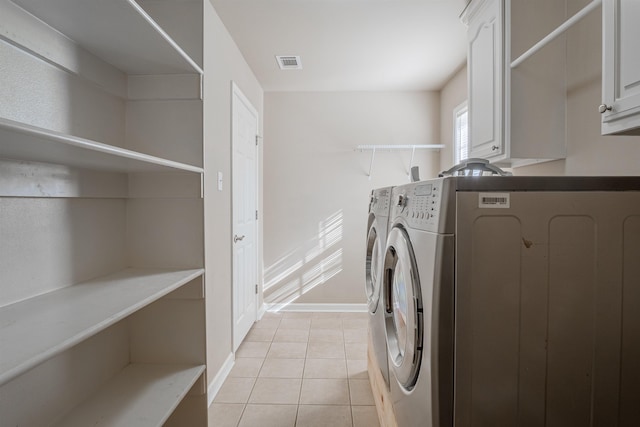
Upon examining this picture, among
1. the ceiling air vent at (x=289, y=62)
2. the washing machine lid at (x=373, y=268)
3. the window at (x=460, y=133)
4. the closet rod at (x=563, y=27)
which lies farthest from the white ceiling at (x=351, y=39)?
the washing machine lid at (x=373, y=268)

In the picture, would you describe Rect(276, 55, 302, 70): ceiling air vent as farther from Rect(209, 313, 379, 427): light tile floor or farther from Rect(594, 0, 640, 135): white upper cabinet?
Rect(209, 313, 379, 427): light tile floor

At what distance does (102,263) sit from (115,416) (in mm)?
601

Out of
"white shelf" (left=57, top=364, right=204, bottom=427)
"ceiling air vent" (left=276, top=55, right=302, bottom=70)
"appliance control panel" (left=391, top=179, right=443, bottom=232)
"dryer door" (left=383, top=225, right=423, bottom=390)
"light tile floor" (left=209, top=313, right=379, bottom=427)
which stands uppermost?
"ceiling air vent" (left=276, top=55, right=302, bottom=70)

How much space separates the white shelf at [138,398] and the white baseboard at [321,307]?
220 centimetres

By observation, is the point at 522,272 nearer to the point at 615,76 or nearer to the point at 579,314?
the point at 579,314

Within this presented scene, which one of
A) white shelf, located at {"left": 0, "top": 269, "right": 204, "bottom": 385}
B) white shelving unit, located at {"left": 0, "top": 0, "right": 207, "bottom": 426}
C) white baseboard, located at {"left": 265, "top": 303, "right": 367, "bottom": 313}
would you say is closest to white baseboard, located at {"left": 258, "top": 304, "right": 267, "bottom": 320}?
white baseboard, located at {"left": 265, "top": 303, "right": 367, "bottom": 313}

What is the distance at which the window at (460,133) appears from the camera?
10.00ft

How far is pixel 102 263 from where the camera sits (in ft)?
4.69

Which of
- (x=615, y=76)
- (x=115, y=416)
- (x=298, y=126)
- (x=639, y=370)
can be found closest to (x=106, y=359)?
(x=115, y=416)

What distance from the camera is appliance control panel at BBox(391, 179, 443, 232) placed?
38.2 inches

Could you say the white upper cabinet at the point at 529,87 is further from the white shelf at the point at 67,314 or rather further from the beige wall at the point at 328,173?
the beige wall at the point at 328,173

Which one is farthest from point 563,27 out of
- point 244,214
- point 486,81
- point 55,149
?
point 244,214

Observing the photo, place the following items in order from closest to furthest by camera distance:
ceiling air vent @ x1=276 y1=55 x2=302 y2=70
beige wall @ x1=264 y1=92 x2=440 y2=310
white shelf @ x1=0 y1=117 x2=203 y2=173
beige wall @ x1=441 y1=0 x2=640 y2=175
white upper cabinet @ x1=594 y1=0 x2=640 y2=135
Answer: white shelf @ x1=0 y1=117 x2=203 y2=173 < white upper cabinet @ x1=594 y1=0 x2=640 y2=135 < beige wall @ x1=441 y1=0 x2=640 y2=175 < ceiling air vent @ x1=276 y1=55 x2=302 y2=70 < beige wall @ x1=264 y1=92 x2=440 y2=310

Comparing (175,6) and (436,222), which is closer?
(436,222)
